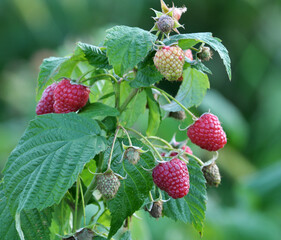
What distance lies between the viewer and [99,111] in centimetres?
119

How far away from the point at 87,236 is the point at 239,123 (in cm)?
329

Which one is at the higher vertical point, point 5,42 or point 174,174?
point 174,174

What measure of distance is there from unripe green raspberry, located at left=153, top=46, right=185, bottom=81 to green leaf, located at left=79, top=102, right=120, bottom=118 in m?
0.14

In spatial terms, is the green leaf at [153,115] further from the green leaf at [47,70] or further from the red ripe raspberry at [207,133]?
the green leaf at [47,70]

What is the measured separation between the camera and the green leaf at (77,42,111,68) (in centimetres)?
123

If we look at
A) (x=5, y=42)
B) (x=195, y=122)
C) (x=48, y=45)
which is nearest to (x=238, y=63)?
(x=48, y=45)

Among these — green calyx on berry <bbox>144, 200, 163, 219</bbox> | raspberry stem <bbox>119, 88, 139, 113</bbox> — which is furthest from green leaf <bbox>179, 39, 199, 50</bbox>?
green calyx on berry <bbox>144, 200, 163, 219</bbox>

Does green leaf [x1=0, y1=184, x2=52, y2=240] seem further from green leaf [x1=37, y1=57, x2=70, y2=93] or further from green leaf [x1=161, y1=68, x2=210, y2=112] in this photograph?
green leaf [x1=161, y1=68, x2=210, y2=112]

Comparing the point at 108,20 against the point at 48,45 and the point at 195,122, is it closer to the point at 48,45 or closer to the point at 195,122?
the point at 48,45

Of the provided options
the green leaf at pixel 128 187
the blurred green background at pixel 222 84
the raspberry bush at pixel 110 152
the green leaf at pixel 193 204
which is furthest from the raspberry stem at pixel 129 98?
the blurred green background at pixel 222 84

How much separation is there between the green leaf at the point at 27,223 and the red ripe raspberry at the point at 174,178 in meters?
0.27

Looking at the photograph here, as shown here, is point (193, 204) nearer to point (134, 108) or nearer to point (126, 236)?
point (126, 236)

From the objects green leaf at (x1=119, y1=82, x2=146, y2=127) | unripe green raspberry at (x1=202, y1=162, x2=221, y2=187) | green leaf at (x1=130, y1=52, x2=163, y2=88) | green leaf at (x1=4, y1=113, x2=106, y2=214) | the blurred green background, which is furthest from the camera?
the blurred green background

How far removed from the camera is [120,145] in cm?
121
